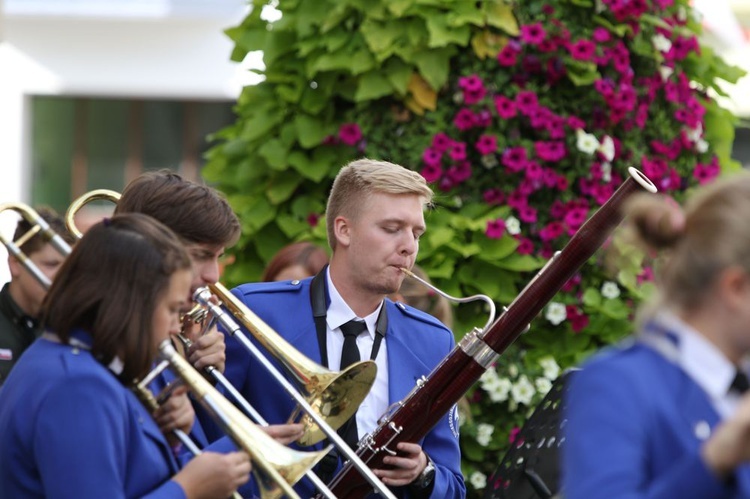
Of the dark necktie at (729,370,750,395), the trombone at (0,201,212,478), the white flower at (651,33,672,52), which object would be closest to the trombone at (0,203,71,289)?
the trombone at (0,201,212,478)

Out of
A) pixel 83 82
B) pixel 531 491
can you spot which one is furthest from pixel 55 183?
pixel 531 491

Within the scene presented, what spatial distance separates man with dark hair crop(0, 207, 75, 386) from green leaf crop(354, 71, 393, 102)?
1150mm

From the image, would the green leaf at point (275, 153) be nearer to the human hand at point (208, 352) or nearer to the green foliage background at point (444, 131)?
the green foliage background at point (444, 131)

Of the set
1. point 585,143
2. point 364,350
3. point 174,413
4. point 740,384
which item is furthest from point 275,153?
point 740,384

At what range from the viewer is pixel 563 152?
171 inches

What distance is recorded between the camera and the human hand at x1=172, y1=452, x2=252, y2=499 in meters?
2.28

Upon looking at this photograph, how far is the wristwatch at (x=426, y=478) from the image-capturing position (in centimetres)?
306

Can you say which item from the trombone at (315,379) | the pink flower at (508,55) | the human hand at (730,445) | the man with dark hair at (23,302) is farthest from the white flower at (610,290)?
the human hand at (730,445)

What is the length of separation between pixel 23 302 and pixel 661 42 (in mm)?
2401

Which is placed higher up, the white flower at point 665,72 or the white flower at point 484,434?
the white flower at point 665,72

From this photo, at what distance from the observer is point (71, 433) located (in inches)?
85.1

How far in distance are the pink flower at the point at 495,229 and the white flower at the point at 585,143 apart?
38cm

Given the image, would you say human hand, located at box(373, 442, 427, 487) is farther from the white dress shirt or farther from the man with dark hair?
the man with dark hair

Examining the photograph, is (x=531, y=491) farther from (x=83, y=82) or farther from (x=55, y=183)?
(x=55, y=183)
